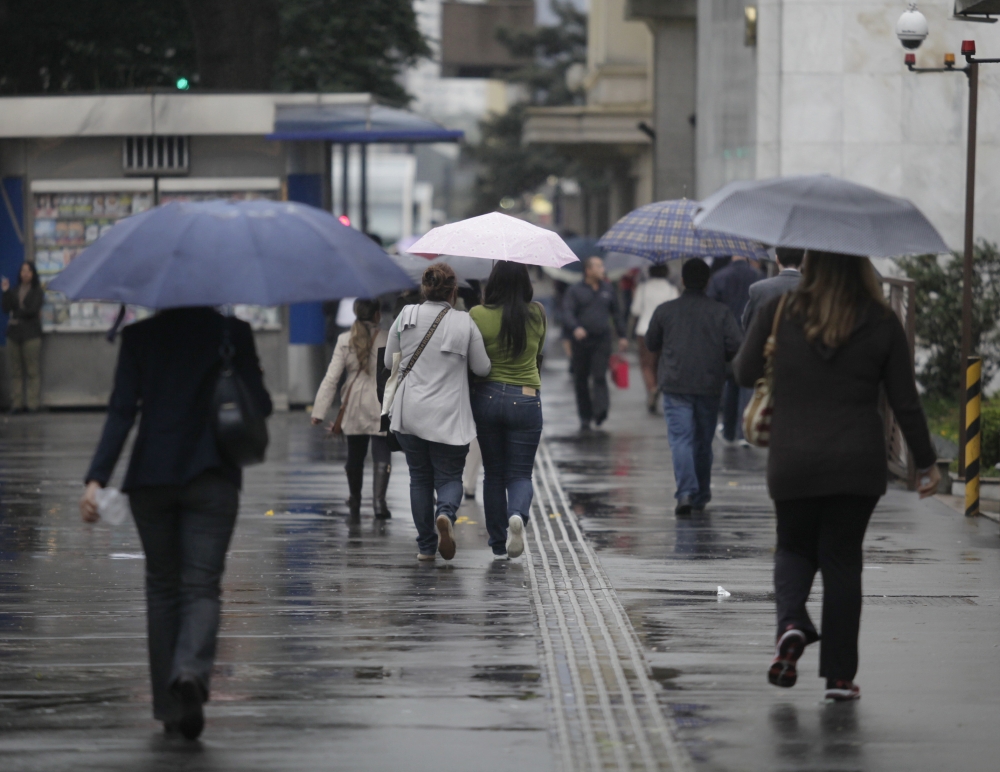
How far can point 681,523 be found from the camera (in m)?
10.5

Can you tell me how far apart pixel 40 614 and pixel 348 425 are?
342cm

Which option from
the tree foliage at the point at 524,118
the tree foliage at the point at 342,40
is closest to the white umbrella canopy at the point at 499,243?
the tree foliage at the point at 342,40

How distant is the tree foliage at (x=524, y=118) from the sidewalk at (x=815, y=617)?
132 feet

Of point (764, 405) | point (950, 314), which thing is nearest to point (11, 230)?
point (950, 314)

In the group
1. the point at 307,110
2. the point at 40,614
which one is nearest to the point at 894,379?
the point at 40,614

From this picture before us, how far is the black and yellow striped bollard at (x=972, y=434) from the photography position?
34.2 ft

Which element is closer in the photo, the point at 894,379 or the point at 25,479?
the point at 894,379

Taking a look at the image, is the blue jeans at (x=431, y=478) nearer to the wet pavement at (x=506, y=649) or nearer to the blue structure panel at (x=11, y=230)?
the wet pavement at (x=506, y=649)

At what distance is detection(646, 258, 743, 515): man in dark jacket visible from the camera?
1077 centimetres

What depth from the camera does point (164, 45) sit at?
1130 inches

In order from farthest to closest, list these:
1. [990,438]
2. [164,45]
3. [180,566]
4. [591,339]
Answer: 1. [164,45]
2. [591,339]
3. [990,438]
4. [180,566]

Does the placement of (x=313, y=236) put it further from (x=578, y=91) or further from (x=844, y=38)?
(x=578, y=91)

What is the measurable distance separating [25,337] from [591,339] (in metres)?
6.43

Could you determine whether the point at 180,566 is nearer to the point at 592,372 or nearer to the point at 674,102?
the point at 592,372
